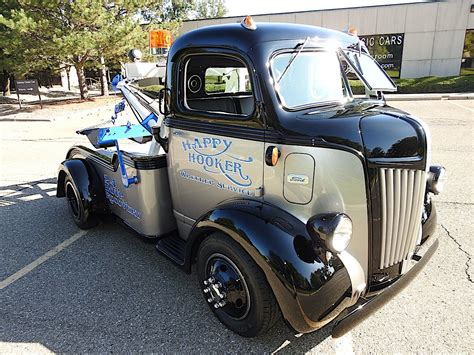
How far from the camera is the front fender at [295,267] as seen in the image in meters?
2.12

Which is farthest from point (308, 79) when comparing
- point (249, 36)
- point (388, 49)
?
point (388, 49)

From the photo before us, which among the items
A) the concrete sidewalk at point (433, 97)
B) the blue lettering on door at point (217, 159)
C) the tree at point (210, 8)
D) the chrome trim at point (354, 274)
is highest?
the tree at point (210, 8)

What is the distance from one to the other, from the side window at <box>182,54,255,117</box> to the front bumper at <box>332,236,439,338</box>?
71.4 inches

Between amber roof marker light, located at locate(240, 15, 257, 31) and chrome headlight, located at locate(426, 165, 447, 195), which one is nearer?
amber roof marker light, located at locate(240, 15, 257, 31)

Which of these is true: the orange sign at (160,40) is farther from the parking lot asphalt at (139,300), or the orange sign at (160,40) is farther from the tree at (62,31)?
the tree at (62,31)

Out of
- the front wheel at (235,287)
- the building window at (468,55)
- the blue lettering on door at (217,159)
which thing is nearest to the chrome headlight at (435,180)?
the blue lettering on door at (217,159)

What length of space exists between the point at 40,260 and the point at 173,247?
1595 mm

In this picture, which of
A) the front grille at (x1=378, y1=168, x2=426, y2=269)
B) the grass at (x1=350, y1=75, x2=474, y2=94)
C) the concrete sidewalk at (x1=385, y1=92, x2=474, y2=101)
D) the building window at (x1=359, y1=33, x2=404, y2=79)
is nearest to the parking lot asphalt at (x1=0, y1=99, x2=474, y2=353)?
the front grille at (x1=378, y1=168, x2=426, y2=269)

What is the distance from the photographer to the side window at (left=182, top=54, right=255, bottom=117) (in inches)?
129

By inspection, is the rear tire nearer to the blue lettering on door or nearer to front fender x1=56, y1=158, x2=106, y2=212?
front fender x1=56, y1=158, x2=106, y2=212

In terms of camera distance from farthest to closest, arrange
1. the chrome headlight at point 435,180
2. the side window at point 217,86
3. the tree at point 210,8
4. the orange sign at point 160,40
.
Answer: the tree at point 210,8, the orange sign at point 160,40, the side window at point 217,86, the chrome headlight at point 435,180

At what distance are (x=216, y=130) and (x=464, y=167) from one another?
564cm

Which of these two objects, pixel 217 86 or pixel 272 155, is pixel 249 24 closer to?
pixel 272 155

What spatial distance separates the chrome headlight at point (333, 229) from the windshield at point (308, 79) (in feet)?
2.73
